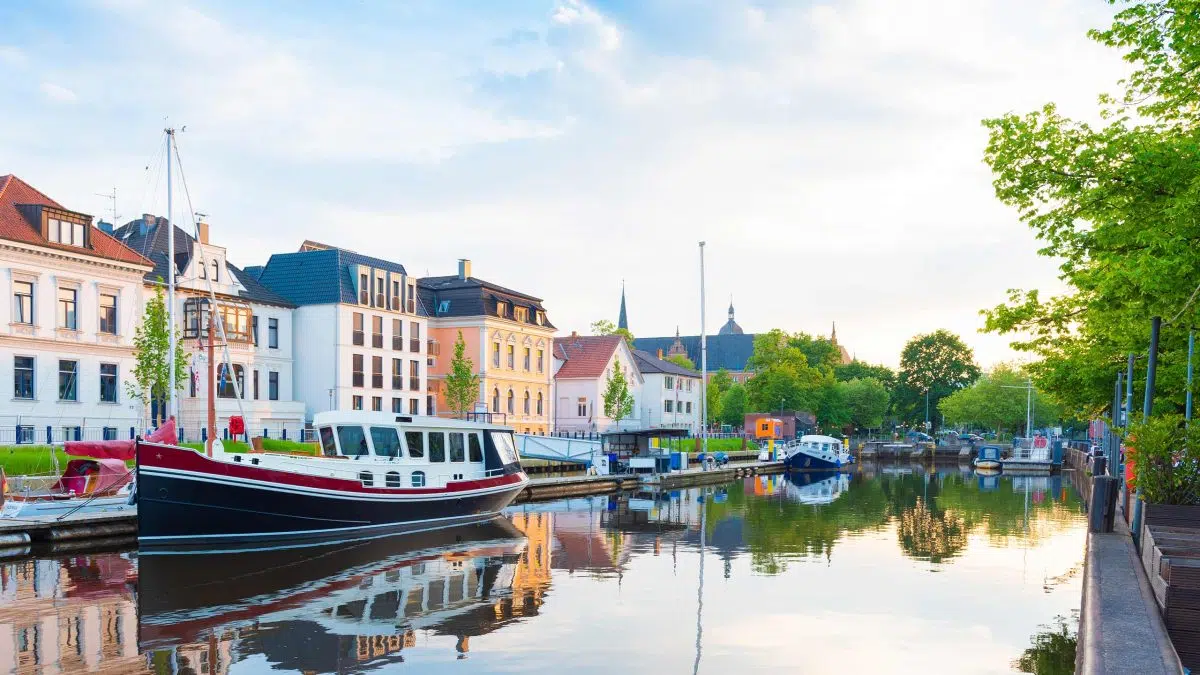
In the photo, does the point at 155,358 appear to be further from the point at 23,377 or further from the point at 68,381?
the point at 23,377

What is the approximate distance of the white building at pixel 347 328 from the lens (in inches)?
2427

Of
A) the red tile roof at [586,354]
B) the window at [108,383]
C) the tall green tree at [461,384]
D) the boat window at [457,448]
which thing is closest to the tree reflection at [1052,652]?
the boat window at [457,448]

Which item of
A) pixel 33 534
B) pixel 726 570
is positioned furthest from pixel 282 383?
pixel 726 570

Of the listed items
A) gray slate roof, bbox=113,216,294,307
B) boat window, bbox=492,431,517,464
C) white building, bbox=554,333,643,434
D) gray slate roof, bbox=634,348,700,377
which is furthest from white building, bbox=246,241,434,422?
gray slate roof, bbox=634,348,700,377

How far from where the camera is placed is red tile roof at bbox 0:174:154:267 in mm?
43781

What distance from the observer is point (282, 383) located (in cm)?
6038

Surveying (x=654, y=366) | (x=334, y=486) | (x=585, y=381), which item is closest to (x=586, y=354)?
(x=585, y=381)

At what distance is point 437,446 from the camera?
110 feet

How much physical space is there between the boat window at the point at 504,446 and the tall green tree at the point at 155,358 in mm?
15535

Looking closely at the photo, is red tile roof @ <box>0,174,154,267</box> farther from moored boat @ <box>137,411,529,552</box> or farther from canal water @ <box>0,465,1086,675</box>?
canal water @ <box>0,465,1086,675</box>

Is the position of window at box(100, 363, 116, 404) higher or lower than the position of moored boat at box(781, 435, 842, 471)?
higher

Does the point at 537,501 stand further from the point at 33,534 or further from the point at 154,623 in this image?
the point at 154,623

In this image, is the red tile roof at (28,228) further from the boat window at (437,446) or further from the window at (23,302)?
the boat window at (437,446)

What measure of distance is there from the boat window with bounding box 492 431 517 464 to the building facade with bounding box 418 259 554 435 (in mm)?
32486
